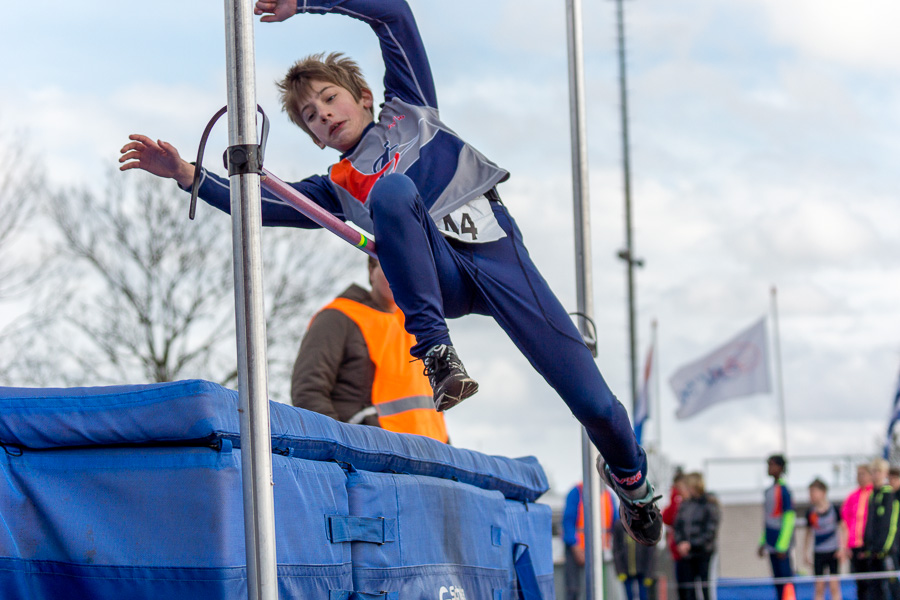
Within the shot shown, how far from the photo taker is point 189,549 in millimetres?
1795

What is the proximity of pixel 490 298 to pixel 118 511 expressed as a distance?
116 centimetres

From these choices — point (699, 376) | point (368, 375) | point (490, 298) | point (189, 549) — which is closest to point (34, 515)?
point (189, 549)

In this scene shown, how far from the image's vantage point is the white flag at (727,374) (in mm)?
17266

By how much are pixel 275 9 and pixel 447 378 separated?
36.8 inches

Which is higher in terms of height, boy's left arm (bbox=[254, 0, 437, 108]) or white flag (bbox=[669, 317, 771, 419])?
white flag (bbox=[669, 317, 771, 419])

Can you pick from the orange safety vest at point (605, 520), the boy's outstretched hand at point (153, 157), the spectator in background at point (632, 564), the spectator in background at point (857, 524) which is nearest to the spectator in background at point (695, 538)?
the spectator in background at point (632, 564)

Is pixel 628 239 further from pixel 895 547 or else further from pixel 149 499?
pixel 149 499

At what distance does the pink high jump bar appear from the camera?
211cm

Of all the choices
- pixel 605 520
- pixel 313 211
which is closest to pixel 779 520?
pixel 605 520

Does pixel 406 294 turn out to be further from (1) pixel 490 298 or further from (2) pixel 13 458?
(2) pixel 13 458

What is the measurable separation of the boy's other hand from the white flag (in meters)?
15.9

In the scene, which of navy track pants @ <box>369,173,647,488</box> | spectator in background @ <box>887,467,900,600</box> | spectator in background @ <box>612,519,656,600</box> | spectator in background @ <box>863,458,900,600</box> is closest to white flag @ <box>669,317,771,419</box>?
spectator in background @ <box>612,519,656,600</box>

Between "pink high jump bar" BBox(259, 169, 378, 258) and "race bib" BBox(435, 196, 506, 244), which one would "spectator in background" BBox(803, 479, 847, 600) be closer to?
"race bib" BBox(435, 196, 506, 244)

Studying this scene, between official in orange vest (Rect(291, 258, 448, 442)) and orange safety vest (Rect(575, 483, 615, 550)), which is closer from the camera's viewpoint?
official in orange vest (Rect(291, 258, 448, 442))
